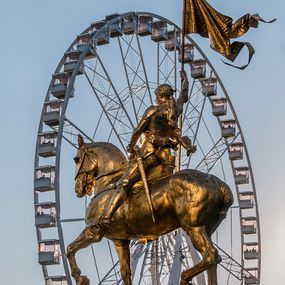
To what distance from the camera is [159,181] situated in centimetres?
2116

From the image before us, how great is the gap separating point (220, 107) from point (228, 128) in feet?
2.52

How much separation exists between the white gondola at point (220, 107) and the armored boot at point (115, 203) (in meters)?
20.9

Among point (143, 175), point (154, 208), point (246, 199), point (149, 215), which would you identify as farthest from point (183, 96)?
point (246, 199)

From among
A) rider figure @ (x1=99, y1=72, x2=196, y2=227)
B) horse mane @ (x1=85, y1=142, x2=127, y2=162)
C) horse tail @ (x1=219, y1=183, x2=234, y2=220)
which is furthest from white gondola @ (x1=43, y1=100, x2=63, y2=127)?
horse tail @ (x1=219, y1=183, x2=234, y2=220)

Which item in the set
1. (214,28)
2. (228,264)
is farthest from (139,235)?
(228,264)

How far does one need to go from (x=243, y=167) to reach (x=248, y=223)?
6.42ft

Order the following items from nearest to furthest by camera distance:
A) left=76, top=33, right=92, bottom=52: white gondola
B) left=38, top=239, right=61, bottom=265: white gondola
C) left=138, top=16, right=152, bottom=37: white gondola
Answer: left=38, top=239, right=61, bottom=265: white gondola
left=76, top=33, right=92, bottom=52: white gondola
left=138, top=16, right=152, bottom=37: white gondola

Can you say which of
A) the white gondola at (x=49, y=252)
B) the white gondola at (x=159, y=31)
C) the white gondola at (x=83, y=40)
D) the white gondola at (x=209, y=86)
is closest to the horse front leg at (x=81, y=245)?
the white gondola at (x=49, y=252)

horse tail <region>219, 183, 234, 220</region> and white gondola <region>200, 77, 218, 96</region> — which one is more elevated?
white gondola <region>200, 77, 218, 96</region>

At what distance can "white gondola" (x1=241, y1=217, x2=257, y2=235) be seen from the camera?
1646 inches

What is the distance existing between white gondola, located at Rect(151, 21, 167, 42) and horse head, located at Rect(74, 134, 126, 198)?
56.9ft

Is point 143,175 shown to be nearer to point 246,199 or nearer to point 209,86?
point 209,86

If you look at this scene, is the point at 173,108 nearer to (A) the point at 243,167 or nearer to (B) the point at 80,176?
(B) the point at 80,176

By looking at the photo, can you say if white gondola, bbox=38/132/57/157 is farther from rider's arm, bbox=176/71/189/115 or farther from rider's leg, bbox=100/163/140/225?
rider's leg, bbox=100/163/140/225
